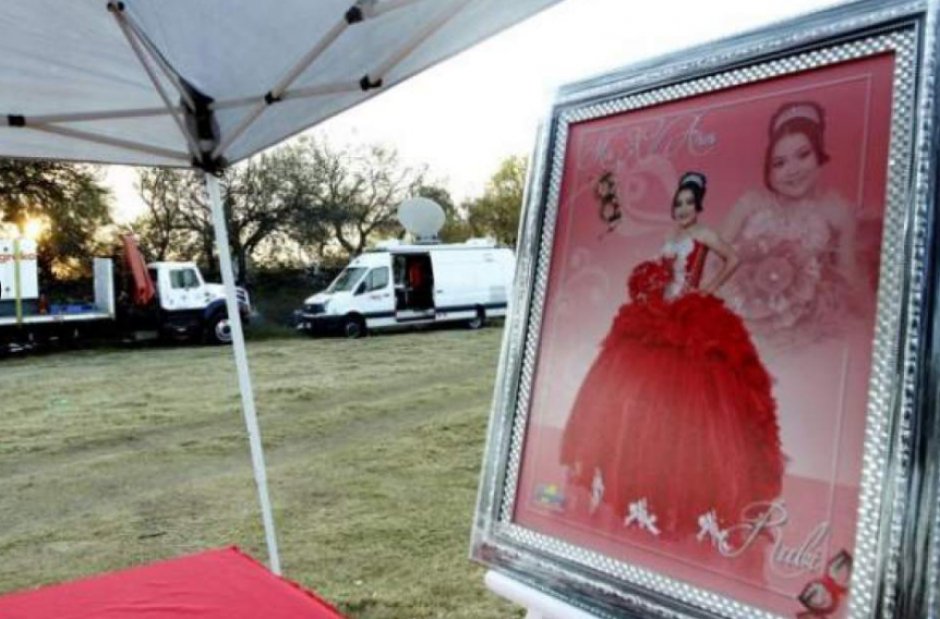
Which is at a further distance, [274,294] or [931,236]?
[274,294]

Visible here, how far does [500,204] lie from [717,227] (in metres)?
22.2

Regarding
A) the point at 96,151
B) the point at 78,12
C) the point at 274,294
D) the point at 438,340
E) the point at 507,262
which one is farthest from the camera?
the point at 274,294

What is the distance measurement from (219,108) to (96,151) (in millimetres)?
757

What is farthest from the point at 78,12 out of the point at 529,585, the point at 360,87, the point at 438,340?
the point at 438,340

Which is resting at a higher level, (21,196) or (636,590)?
(21,196)

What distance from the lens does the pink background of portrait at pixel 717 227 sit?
2.93 feet

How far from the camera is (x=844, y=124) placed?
0.94 metres

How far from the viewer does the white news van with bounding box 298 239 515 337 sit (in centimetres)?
1442

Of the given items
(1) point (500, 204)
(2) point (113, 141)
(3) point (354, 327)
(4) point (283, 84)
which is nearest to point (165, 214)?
(3) point (354, 327)

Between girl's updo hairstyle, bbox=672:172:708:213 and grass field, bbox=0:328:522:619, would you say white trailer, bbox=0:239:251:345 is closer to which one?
grass field, bbox=0:328:522:619

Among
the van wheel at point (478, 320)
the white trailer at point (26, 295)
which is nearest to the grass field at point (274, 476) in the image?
the white trailer at point (26, 295)

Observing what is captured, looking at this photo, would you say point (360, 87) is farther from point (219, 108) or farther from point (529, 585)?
point (529, 585)

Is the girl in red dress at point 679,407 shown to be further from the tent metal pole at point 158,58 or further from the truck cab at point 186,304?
the truck cab at point 186,304

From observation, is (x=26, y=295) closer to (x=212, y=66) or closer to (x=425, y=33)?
(x=212, y=66)
